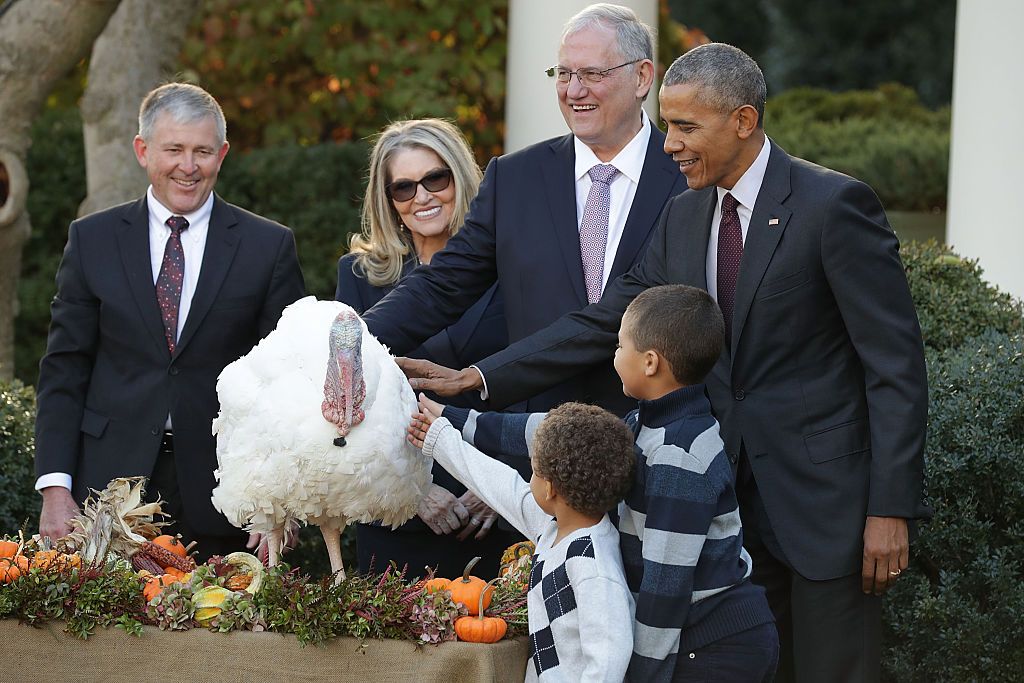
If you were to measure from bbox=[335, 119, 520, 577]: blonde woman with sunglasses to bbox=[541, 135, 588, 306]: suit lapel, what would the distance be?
1.47ft

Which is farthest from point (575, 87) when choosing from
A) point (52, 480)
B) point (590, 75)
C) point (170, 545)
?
point (52, 480)

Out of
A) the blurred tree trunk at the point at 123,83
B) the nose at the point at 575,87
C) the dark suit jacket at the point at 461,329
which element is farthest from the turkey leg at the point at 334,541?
the blurred tree trunk at the point at 123,83

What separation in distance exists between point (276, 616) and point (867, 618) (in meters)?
1.51

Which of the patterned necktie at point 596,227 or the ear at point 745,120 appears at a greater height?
the ear at point 745,120

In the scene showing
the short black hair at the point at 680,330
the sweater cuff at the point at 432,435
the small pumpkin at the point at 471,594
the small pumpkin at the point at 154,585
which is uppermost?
the short black hair at the point at 680,330

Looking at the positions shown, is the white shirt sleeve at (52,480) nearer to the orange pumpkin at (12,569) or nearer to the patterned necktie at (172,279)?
the patterned necktie at (172,279)

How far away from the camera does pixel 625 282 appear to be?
3.84 meters

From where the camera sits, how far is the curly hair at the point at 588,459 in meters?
3.09

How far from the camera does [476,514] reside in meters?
4.24

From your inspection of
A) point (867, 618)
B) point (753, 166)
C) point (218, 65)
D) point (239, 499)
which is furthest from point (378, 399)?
point (218, 65)

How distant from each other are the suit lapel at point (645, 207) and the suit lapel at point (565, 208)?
0.10m

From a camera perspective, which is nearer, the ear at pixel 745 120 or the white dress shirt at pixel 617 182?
the ear at pixel 745 120

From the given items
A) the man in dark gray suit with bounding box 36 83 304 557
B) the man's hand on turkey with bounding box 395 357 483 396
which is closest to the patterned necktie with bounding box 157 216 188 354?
the man in dark gray suit with bounding box 36 83 304 557

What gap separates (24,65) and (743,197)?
13.0 ft
